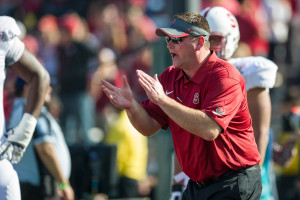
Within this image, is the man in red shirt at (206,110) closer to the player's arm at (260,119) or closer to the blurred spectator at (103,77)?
the player's arm at (260,119)

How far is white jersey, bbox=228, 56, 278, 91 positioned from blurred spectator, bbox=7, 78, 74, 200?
215 cm

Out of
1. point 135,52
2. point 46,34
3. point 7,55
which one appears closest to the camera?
point 7,55

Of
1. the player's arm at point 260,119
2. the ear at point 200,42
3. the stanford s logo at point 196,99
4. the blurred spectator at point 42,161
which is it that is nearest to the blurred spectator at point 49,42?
the blurred spectator at point 42,161

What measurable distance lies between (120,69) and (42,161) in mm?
4425

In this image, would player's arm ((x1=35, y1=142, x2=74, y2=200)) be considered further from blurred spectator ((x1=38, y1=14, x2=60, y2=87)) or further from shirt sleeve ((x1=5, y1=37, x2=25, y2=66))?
blurred spectator ((x1=38, y1=14, x2=60, y2=87))

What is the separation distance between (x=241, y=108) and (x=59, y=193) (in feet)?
9.45

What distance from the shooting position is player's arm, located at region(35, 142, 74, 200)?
6246mm

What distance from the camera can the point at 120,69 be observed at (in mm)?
10625

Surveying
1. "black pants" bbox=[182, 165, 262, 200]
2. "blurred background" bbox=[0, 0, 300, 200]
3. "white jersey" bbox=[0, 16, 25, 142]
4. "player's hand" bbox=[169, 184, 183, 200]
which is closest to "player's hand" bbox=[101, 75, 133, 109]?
"black pants" bbox=[182, 165, 262, 200]

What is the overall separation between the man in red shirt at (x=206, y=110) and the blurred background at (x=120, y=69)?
95.3 inches

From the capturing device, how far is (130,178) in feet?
28.2

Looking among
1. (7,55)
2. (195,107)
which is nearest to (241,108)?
(195,107)

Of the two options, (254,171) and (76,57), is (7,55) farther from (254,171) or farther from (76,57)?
(76,57)

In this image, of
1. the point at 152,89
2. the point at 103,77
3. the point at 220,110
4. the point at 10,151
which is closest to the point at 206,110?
the point at 220,110
